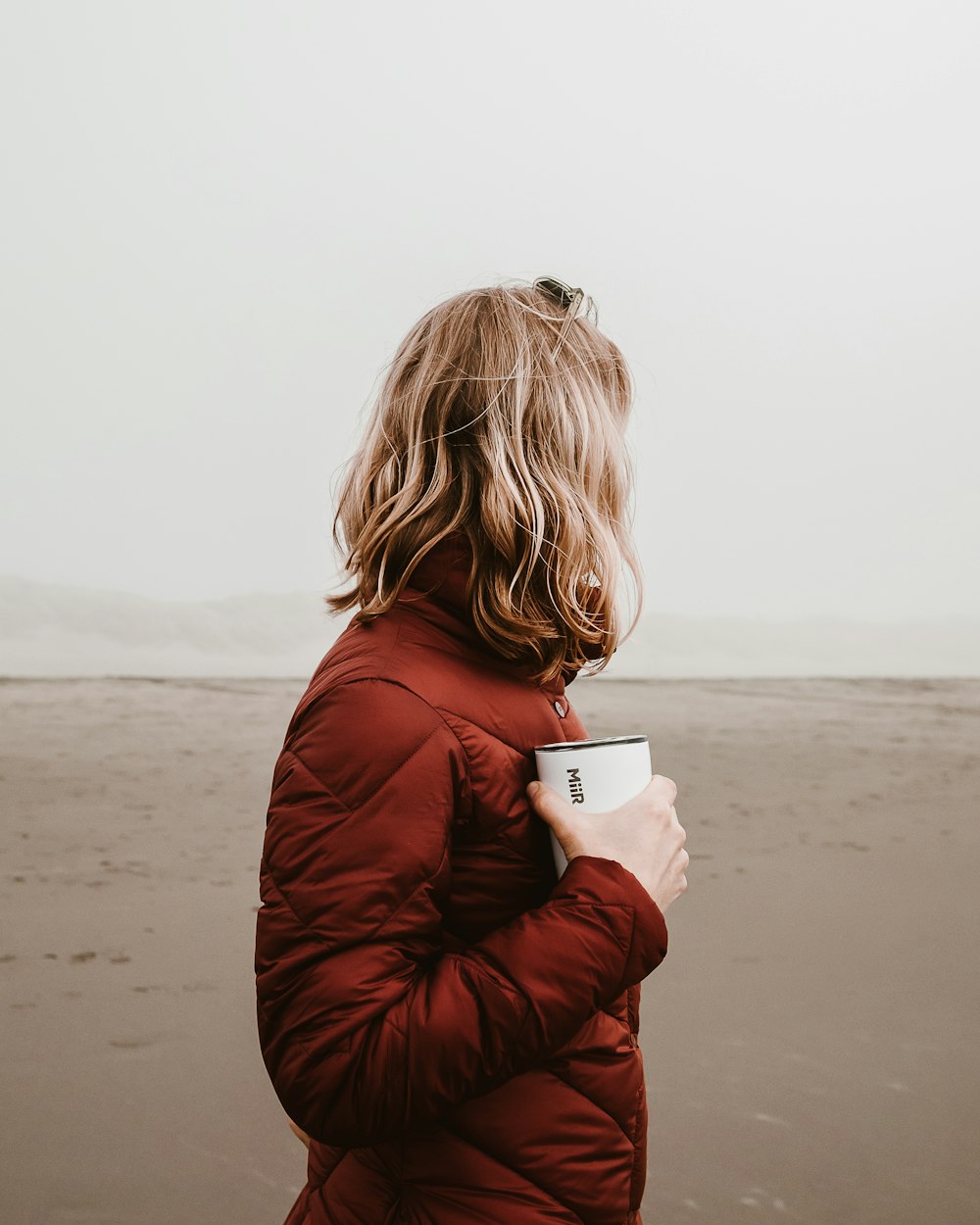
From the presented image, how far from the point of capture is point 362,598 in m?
0.71

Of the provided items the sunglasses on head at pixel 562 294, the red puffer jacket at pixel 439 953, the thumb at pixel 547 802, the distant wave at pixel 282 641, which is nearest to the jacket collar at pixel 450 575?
the red puffer jacket at pixel 439 953

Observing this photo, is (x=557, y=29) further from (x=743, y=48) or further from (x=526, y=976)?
(x=526, y=976)

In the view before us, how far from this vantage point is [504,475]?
0.67m

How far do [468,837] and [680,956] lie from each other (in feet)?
8.03

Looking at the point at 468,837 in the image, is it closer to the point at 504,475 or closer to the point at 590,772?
the point at 590,772

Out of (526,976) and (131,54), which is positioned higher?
(131,54)

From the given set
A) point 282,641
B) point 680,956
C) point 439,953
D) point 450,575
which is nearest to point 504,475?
point 450,575

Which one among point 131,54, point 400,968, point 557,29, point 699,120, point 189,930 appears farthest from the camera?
point 699,120

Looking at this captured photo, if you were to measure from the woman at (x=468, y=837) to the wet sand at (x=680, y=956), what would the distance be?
1329mm

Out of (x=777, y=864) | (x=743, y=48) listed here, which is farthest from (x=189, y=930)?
(x=743, y=48)

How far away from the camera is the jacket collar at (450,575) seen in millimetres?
678

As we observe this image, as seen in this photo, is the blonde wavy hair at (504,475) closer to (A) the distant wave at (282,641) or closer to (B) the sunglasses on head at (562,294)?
(B) the sunglasses on head at (562,294)

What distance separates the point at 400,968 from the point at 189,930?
253 centimetres

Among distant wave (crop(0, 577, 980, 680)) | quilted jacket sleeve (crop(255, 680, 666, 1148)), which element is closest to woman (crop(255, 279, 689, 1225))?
quilted jacket sleeve (crop(255, 680, 666, 1148))
